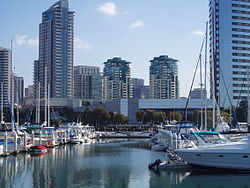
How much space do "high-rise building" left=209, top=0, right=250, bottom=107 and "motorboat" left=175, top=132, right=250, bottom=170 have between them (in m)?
126

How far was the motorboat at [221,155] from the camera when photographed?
37.5 meters

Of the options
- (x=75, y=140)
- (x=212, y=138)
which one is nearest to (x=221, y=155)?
(x=212, y=138)

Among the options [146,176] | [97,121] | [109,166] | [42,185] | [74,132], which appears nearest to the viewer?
[42,185]

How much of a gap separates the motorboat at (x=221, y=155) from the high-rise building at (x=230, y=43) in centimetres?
12598

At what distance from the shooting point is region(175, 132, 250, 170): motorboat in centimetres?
3750

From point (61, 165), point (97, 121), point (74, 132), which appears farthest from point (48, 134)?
point (97, 121)

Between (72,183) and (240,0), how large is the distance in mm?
149215

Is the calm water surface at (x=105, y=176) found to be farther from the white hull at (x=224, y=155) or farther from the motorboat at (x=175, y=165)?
the motorboat at (x=175, y=165)

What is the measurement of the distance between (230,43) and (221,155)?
436 feet

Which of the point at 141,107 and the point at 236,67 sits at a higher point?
the point at 236,67

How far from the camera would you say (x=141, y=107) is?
548ft

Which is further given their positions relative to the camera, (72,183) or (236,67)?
(236,67)

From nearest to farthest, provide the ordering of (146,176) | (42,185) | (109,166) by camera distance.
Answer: (42,185) → (146,176) → (109,166)

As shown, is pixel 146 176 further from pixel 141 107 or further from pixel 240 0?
pixel 240 0
